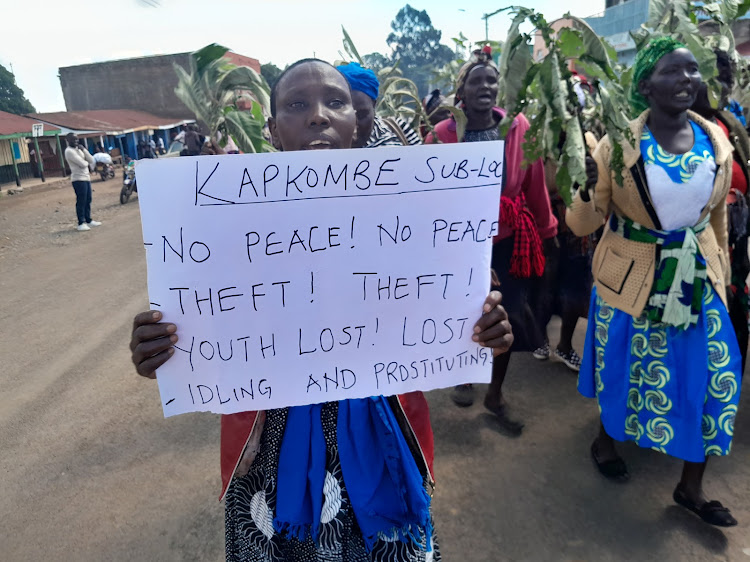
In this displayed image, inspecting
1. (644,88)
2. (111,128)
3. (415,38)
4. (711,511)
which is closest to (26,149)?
(111,128)

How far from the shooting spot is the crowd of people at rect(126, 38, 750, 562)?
136 cm

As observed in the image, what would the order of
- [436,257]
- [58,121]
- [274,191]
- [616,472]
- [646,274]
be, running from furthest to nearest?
[58,121], [616,472], [646,274], [436,257], [274,191]

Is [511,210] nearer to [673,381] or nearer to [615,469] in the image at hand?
[673,381]

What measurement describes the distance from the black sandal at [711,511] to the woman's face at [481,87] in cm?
209

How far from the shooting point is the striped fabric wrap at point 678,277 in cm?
227

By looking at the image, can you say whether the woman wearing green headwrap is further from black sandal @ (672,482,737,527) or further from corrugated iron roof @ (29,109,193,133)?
corrugated iron roof @ (29,109,193,133)

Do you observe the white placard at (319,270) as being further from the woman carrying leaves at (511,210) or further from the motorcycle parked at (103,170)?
the motorcycle parked at (103,170)

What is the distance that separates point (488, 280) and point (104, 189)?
1807 cm

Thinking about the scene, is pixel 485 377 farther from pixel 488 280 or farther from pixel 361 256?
pixel 361 256

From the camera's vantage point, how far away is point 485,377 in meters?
1.40

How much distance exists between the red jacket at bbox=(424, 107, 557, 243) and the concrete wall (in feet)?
117

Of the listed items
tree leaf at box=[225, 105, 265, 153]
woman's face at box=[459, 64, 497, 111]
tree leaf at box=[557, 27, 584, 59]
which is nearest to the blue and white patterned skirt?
tree leaf at box=[557, 27, 584, 59]

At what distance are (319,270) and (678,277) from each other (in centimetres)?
167

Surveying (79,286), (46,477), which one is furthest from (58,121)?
(46,477)
